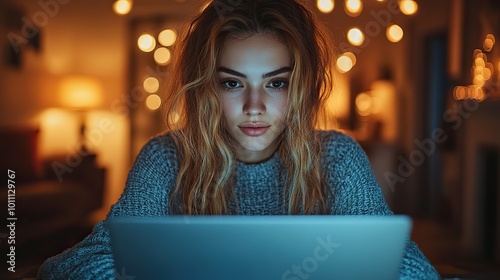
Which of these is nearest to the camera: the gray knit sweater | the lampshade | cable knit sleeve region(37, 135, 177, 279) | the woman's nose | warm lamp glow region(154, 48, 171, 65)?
cable knit sleeve region(37, 135, 177, 279)

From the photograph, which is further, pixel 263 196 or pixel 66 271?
pixel 263 196

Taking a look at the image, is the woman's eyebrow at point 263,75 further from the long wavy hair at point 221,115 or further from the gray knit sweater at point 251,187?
the gray knit sweater at point 251,187

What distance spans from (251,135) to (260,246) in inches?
26.8

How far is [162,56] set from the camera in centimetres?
639

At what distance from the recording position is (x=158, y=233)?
34.3 inches

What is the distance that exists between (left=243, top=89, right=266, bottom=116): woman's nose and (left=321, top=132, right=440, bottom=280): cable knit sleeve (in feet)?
0.81

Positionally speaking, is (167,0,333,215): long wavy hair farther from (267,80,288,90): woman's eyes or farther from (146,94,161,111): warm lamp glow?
(146,94,161,111): warm lamp glow

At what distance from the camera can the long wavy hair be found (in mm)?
1581

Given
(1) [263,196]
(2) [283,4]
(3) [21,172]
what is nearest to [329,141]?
(1) [263,196]

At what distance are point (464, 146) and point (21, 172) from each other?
330 cm

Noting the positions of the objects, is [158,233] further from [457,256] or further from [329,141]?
[457,256]

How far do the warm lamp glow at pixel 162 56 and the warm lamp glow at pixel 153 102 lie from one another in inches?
23.3

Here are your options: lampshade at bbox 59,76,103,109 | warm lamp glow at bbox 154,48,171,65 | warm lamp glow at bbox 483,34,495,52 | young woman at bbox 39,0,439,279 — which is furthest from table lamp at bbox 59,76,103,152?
young woman at bbox 39,0,439,279

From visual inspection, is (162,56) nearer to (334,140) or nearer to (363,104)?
(363,104)
